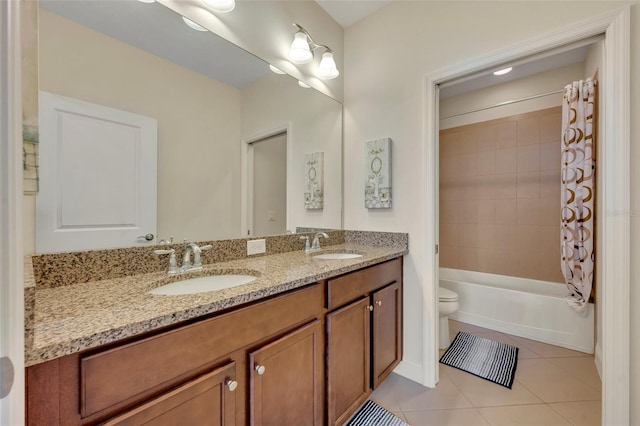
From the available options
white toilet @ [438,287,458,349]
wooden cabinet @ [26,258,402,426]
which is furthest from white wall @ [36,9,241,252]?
white toilet @ [438,287,458,349]

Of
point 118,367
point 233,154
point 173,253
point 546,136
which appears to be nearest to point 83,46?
point 233,154

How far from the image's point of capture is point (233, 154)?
1542mm

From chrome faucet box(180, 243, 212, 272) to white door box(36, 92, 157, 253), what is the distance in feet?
0.56

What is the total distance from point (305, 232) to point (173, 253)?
941 mm

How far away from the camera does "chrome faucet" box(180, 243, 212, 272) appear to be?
1192mm

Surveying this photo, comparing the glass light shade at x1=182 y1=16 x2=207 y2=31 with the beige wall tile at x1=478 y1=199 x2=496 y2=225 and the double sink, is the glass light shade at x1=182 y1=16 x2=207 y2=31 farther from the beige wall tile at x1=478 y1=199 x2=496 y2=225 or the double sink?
the beige wall tile at x1=478 y1=199 x2=496 y2=225

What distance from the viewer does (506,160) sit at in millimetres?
2848

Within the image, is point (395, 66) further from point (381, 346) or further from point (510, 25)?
point (381, 346)

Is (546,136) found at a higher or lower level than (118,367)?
higher

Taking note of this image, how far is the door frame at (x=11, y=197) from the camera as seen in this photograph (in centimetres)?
36

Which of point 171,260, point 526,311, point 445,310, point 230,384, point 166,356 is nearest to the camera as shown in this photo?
point 166,356

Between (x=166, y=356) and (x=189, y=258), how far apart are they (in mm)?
593

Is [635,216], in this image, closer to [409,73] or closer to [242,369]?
[409,73]

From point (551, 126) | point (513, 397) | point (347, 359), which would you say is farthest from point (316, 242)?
point (551, 126)
